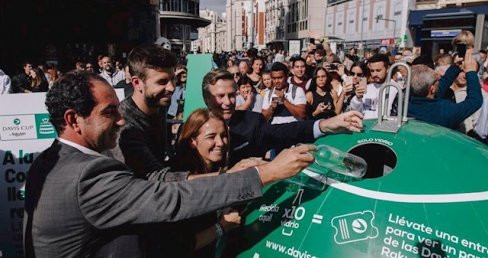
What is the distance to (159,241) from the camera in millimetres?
1766

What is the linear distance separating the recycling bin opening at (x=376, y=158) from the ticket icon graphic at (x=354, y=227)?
1.95 ft

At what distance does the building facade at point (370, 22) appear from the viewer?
34219 mm

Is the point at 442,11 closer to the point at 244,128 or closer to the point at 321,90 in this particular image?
the point at 321,90

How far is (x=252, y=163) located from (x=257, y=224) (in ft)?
0.96

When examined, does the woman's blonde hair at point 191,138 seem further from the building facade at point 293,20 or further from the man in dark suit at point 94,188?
the building facade at point 293,20

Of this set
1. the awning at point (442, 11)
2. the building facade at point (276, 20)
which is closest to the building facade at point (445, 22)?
the awning at point (442, 11)

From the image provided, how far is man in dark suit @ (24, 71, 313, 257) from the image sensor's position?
1478mm

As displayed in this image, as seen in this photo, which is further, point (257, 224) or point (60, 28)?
point (60, 28)

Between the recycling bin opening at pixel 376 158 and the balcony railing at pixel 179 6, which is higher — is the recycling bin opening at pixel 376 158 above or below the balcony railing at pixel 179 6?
below

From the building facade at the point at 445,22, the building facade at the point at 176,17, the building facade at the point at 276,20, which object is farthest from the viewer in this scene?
the building facade at the point at 276,20

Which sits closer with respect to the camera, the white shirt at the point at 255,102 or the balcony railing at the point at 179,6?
the white shirt at the point at 255,102

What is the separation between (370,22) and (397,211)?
4381 centimetres

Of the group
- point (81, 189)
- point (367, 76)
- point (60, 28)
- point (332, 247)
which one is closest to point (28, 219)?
point (81, 189)

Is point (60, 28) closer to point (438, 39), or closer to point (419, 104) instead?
point (419, 104)
